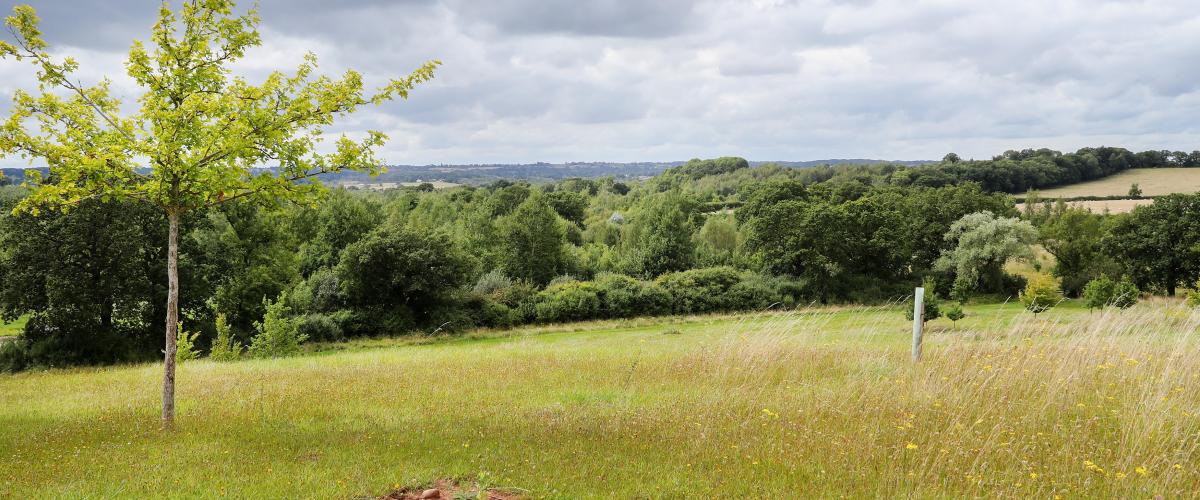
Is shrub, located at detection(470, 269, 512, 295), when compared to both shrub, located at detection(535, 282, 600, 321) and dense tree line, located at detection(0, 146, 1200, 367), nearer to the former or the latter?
dense tree line, located at detection(0, 146, 1200, 367)

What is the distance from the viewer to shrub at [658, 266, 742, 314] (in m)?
52.4

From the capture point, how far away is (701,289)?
53000 millimetres

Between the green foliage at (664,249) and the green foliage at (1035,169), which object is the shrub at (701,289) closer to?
the green foliage at (664,249)

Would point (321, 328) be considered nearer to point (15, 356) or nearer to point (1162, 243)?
point (15, 356)

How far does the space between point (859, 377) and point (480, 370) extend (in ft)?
24.0

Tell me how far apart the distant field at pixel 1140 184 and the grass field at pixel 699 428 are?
100450 mm

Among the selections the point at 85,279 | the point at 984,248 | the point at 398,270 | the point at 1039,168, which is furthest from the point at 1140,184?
the point at 85,279

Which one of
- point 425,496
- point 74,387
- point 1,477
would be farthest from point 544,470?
point 74,387

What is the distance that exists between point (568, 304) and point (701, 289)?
11.4 meters

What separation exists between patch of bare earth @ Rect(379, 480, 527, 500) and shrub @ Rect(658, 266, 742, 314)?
46.3 m

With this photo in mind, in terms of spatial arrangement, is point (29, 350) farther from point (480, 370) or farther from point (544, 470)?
point (544, 470)

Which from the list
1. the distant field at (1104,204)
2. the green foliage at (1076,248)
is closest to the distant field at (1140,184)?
the distant field at (1104,204)

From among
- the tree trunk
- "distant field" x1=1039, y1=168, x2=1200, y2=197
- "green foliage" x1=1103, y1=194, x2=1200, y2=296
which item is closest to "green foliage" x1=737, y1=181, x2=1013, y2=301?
"green foliage" x1=1103, y1=194, x2=1200, y2=296

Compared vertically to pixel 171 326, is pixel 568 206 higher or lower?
higher
